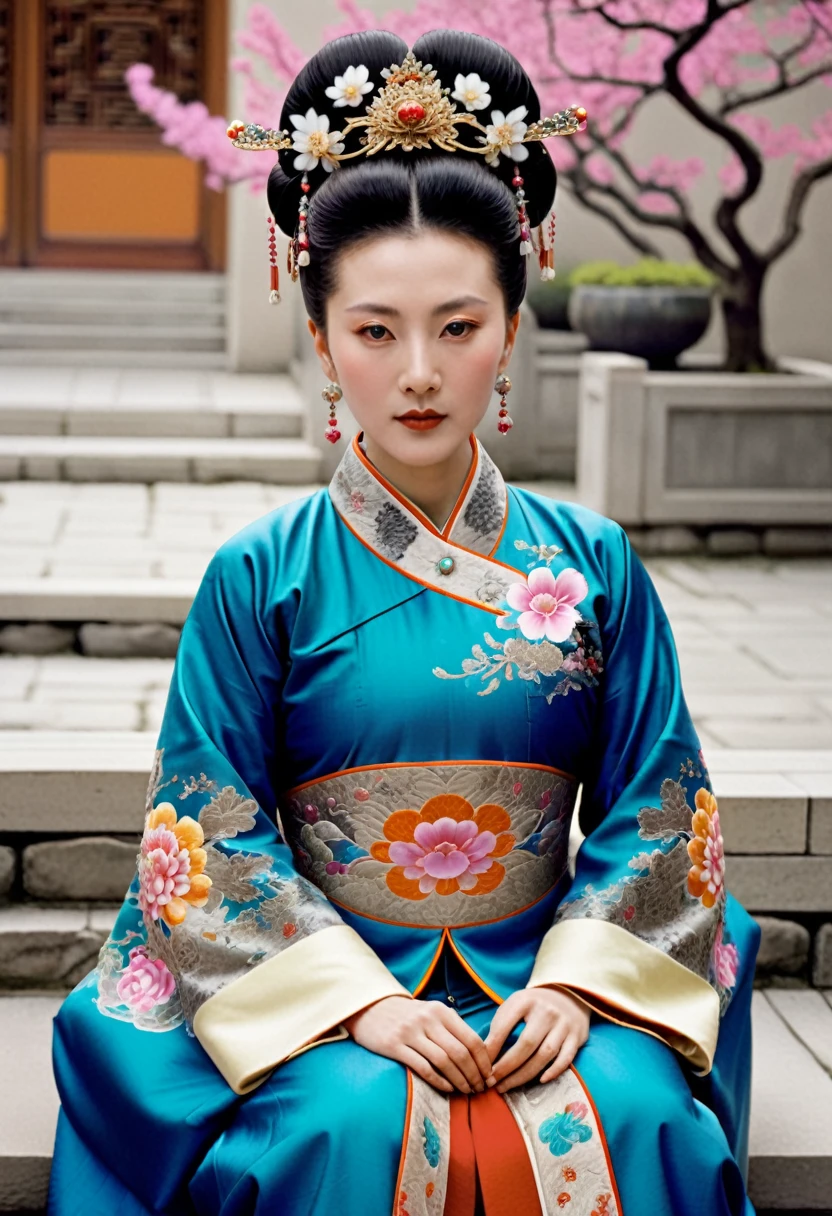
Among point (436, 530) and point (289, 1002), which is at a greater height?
point (436, 530)

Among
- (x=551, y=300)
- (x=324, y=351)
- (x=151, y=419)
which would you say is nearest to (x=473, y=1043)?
(x=324, y=351)

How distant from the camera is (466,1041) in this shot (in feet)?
5.86

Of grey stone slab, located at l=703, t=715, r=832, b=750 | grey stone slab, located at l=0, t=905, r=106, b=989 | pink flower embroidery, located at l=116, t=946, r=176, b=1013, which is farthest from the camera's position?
grey stone slab, located at l=703, t=715, r=832, b=750

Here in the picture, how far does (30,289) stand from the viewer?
908cm

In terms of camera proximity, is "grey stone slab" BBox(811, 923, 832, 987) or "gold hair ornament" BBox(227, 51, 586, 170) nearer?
"gold hair ornament" BBox(227, 51, 586, 170)

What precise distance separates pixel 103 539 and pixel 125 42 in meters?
5.20

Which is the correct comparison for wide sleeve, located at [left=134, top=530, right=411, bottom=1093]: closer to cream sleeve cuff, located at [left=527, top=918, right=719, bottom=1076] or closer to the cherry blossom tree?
cream sleeve cuff, located at [left=527, top=918, right=719, bottom=1076]

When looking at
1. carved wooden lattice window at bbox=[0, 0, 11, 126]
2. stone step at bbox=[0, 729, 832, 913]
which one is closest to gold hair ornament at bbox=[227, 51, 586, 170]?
stone step at bbox=[0, 729, 832, 913]

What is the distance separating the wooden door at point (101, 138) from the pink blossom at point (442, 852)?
8.15 metres

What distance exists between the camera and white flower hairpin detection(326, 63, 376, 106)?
1.92 metres

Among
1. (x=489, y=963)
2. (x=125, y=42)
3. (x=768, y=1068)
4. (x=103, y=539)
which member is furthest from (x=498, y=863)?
(x=125, y=42)

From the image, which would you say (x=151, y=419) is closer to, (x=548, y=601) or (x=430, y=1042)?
(x=548, y=601)

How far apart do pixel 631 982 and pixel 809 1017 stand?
39.8 inches

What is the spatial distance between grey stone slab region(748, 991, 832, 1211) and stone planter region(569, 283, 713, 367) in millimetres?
4292
